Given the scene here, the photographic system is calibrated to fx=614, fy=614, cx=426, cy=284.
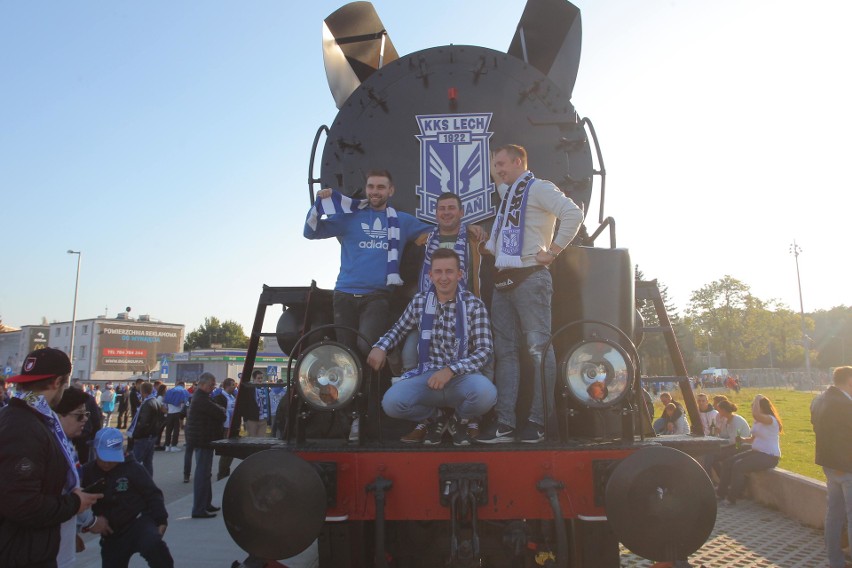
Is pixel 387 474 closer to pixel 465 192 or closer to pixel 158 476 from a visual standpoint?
pixel 465 192

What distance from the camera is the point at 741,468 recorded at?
8164 millimetres

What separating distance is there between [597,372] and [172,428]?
14826mm

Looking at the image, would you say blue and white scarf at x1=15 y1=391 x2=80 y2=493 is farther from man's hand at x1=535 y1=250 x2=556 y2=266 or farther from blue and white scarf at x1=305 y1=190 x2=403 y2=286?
man's hand at x1=535 y1=250 x2=556 y2=266

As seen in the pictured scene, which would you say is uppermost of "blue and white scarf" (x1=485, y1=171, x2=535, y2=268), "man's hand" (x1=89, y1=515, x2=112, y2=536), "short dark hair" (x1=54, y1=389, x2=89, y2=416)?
"blue and white scarf" (x1=485, y1=171, x2=535, y2=268)

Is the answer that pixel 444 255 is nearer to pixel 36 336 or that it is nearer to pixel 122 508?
pixel 122 508

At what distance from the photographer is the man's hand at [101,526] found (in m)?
3.65

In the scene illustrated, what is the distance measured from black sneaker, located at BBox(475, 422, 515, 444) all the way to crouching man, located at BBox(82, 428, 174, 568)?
2.25 m

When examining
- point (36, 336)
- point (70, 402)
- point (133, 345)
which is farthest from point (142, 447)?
point (36, 336)

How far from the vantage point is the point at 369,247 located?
3.86m

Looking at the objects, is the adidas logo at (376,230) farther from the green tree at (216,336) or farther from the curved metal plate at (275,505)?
the green tree at (216,336)

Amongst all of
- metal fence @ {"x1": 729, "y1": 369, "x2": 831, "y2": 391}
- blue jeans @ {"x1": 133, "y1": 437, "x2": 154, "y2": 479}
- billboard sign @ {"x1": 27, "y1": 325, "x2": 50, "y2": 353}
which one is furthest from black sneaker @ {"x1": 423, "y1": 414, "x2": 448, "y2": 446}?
billboard sign @ {"x1": 27, "y1": 325, "x2": 50, "y2": 353}

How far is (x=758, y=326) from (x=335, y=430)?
5867 centimetres

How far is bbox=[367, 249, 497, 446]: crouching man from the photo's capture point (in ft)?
9.91

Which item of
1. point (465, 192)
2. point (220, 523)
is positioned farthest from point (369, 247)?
point (220, 523)
